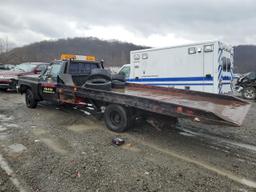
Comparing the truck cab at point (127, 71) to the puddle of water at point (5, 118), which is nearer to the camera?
the puddle of water at point (5, 118)

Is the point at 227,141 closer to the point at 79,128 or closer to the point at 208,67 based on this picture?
the point at 79,128

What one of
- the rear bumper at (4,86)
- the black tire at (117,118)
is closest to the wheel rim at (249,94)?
the black tire at (117,118)

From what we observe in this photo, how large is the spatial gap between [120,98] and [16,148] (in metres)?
2.41

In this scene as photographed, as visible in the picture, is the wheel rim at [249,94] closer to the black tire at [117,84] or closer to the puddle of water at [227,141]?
the black tire at [117,84]

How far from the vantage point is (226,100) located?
18.4 feet

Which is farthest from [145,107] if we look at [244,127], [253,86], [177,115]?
[253,86]

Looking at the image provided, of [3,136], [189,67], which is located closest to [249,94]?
[189,67]

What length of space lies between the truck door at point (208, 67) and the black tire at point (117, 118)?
4819mm

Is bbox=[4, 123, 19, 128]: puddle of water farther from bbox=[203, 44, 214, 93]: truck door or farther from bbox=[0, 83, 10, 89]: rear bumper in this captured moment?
bbox=[0, 83, 10, 89]: rear bumper

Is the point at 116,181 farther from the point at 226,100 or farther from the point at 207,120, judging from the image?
the point at 226,100

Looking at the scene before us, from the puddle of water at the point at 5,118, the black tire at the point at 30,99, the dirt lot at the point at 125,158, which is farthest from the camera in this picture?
the black tire at the point at 30,99

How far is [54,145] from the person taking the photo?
195 inches

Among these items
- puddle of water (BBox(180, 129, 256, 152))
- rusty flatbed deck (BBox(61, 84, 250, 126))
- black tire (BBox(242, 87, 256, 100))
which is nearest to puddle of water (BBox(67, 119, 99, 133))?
rusty flatbed deck (BBox(61, 84, 250, 126))

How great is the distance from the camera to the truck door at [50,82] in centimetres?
742
